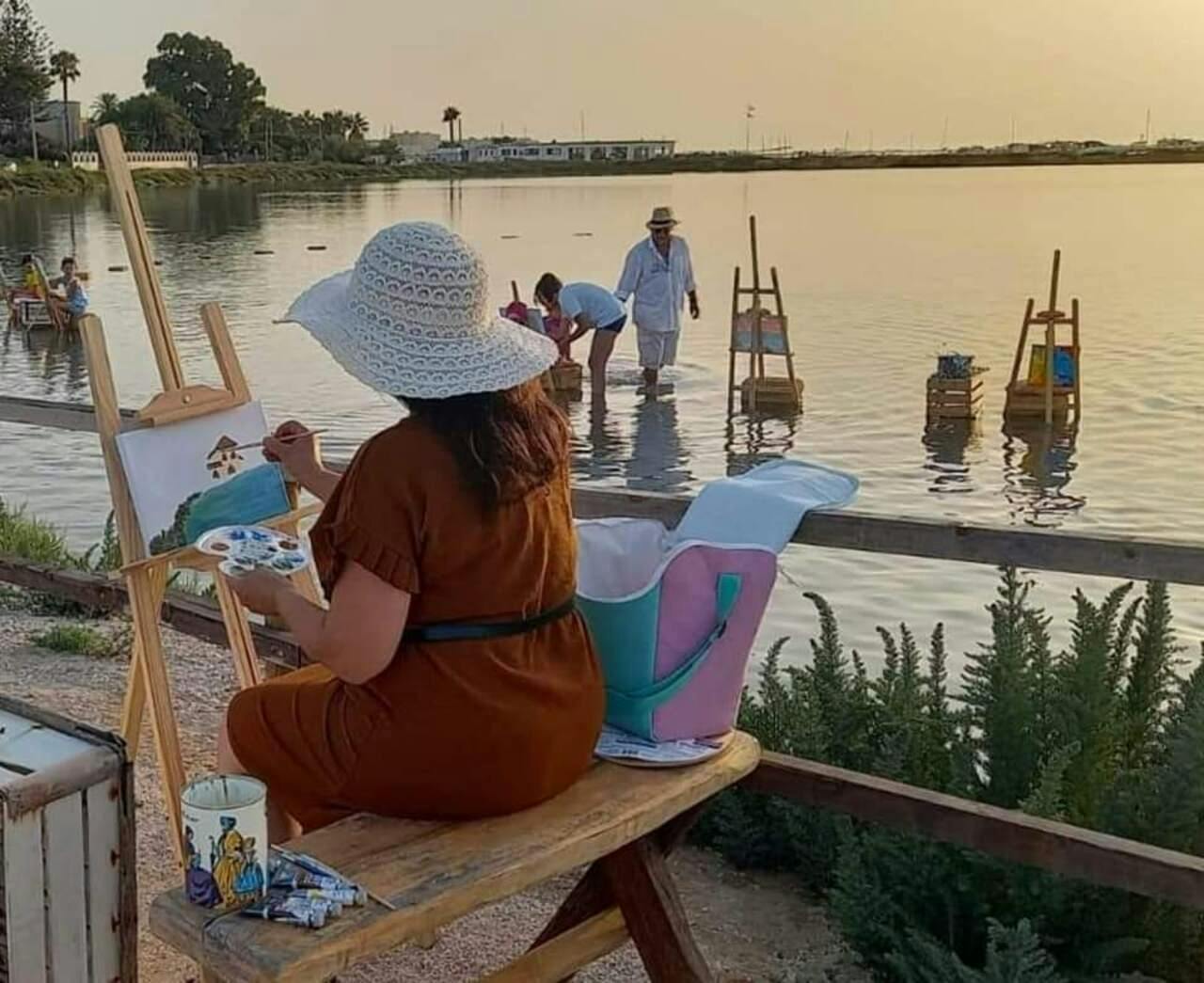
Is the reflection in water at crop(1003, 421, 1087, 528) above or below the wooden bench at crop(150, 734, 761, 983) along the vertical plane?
below

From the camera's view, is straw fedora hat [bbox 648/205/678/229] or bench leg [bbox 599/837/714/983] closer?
bench leg [bbox 599/837/714/983]

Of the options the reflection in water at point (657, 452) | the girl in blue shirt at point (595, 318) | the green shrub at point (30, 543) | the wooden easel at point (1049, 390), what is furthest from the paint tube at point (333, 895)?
the girl in blue shirt at point (595, 318)

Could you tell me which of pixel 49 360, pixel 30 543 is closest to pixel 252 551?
pixel 30 543

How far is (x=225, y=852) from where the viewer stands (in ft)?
7.66

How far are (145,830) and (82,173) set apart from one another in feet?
283

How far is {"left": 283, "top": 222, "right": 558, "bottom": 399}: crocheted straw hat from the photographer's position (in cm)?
269

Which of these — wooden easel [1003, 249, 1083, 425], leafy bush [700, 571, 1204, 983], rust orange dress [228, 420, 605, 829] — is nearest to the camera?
rust orange dress [228, 420, 605, 829]

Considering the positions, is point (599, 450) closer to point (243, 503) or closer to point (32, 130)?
point (243, 503)

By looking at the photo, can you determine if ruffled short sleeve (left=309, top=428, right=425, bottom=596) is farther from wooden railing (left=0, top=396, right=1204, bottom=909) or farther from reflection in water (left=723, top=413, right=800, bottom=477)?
reflection in water (left=723, top=413, right=800, bottom=477)

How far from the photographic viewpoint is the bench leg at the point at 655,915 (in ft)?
10.0

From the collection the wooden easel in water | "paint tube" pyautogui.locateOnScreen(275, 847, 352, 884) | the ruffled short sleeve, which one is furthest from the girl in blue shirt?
"paint tube" pyautogui.locateOnScreen(275, 847, 352, 884)

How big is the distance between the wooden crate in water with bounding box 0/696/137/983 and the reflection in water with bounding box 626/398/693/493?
8051mm

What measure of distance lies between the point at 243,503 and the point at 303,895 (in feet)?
4.61

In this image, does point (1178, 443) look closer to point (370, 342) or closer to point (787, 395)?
point (787, 395)
